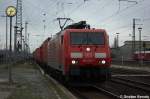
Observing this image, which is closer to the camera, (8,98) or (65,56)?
(8,98)

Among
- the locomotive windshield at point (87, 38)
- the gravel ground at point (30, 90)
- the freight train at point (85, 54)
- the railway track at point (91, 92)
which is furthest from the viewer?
the locomotive windshield at point (87, 38)

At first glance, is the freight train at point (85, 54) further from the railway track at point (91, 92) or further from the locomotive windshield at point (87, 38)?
the railway track at point (91, 92)

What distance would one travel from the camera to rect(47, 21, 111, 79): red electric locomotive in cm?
Answer: 2089

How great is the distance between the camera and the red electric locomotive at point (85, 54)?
20.9 meters

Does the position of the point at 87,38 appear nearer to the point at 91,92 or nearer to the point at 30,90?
the point at 91,92

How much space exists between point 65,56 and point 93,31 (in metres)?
2.20

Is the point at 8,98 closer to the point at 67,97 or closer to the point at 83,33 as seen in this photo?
the point at 67,97

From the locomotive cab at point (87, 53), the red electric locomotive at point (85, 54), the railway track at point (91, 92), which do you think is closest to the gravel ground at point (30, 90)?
the railway track at point (91, 92)

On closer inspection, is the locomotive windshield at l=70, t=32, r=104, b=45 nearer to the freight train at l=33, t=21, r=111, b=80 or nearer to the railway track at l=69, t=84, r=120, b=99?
the freight train at l=33, t=21, r=111, b=80

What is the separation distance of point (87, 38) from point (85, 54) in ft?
3.71

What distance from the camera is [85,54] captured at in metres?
21.2

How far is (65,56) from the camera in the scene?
21219 millimetres

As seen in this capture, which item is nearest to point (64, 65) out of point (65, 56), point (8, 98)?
point (65, 56)

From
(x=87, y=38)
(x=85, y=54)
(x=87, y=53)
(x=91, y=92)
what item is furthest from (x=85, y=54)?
(x=91, y=92)
